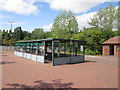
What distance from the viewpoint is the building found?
78.0ft

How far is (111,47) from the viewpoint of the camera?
2594 centimetres

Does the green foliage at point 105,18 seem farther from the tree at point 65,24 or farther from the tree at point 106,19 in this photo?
the tree at point 65,24

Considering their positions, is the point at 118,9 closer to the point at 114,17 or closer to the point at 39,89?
the point at 114,17

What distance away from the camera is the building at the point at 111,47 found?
936 inches

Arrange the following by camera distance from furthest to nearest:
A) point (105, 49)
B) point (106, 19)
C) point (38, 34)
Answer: point (38, 34)
point (106, 19)
point (105, 49)

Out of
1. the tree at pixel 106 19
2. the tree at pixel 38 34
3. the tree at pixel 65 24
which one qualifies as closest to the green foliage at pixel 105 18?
the tree at pixel 106 19

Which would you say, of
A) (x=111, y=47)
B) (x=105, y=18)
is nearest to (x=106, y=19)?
(x=105, y=18)

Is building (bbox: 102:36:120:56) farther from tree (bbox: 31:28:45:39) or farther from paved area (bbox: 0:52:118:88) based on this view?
tree (bbox: 31:28:45:39)

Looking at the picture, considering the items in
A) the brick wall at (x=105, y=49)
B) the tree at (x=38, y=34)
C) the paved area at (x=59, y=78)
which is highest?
the tree at (x=38, y=34)

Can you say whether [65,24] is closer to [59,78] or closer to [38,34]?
[38,34]

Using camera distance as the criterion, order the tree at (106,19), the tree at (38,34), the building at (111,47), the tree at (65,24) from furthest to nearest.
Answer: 1. the tree at (38,34)
2. the tree at (65,24)
3. the tree at (106,19)
4. the building at (111,47)

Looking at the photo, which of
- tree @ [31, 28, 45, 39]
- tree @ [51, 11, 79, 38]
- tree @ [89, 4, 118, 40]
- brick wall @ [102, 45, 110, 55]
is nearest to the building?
brick wall @ [102, 45, 110, 55]

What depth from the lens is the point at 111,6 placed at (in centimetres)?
3422

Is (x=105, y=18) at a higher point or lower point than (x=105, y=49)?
higher
